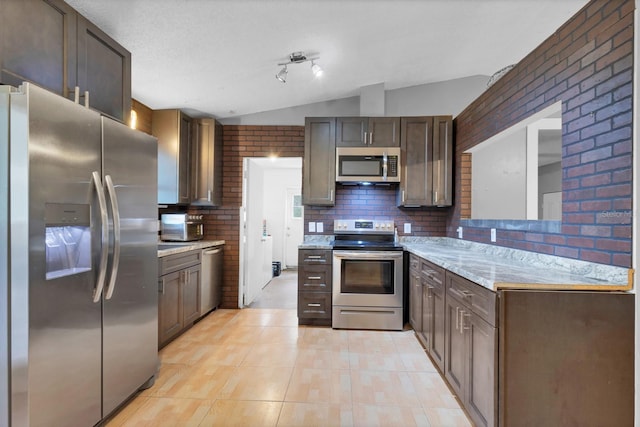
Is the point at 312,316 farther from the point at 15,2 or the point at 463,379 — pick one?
the point at 15,2

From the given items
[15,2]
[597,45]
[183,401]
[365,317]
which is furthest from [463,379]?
[15,2]

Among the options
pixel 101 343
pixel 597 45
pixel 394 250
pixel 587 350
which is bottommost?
pixel 101 343

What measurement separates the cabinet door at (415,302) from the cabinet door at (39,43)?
2.96 metres

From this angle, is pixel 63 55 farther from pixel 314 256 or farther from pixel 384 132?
pixel 384 132

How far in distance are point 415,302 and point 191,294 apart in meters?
2.29

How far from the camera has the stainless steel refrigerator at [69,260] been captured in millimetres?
1245

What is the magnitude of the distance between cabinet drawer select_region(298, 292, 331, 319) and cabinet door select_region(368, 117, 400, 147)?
1831 millimetres

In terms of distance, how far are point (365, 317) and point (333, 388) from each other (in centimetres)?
121

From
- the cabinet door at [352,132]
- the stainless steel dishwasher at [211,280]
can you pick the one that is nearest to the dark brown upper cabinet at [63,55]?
the stainless steel dishwasher at [211,280]

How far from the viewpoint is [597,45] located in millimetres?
1546

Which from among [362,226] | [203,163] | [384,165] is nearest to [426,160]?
[384,165]

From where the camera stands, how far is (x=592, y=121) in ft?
5.16

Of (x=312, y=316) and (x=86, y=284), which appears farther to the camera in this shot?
(x=312, y=316)

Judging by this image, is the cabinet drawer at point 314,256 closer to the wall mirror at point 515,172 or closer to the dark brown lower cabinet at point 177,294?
the dark brown lower cabinet at point 177,294
